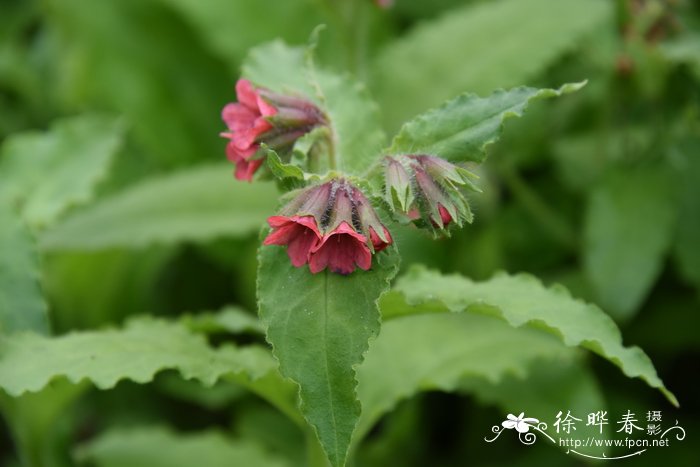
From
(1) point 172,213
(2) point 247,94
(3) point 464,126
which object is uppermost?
(1) point 172,213

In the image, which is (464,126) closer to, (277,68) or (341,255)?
(341,255)

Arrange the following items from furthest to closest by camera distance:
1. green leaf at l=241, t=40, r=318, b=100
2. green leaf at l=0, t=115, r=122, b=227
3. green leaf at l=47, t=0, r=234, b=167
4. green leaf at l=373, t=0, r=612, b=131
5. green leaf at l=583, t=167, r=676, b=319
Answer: green leaf at l=47, t=0, r=234, b=167, green leaf at l=373, t=0, r=612, b=131, green leaf at l=0, t=115, r=122, b=227, green leaf at l=583, t=167, r=676, b=319, green leaf at l=241, t=40, r=318, b=100

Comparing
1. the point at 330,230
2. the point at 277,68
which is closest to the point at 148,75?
the point at 277,68

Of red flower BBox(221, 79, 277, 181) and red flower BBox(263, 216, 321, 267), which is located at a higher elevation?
red flower BBox(221, 79, 277, 181)

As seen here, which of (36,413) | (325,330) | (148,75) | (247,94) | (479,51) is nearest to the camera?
(325,330)

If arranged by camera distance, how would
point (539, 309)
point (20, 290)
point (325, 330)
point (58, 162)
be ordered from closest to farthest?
point (325, 330) → point (539, 309) → point (20, 290) → point (58, 162)

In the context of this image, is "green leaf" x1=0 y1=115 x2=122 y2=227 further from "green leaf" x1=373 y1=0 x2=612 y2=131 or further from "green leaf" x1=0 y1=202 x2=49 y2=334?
"green leaf" x1=373 y1=0 x2=612 y2=131

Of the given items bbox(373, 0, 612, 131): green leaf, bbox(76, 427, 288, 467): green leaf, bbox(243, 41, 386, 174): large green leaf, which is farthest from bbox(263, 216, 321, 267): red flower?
bbox(373, 0, 612, 131): green leaf
